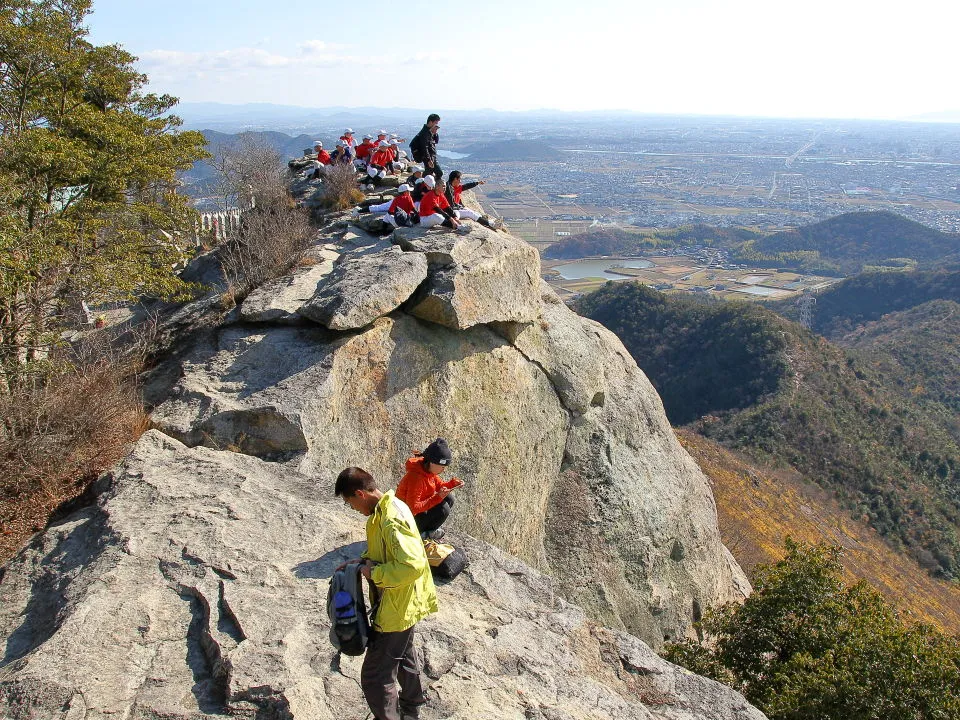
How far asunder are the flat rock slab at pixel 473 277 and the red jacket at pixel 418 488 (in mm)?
5139

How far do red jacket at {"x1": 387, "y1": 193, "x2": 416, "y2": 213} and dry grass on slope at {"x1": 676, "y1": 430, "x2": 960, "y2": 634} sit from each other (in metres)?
19.4

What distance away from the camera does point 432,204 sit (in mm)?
13562

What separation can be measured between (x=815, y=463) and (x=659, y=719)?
37.9 metres

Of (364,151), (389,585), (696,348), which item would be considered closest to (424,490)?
(389,585)

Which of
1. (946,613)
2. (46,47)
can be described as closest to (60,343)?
(46,47)

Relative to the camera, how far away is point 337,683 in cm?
504

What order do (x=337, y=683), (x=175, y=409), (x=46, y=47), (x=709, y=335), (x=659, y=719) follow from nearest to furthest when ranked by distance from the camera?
(x=337, y=683) < (x=659, y=719) < (x=175, y=409) < (x=46, y=47) < (x=709, y=335)

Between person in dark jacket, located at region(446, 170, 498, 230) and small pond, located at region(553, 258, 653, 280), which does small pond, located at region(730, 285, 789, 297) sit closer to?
small pond, located at region(553, 258, 653, 280)

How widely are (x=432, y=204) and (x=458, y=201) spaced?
1.68 metres

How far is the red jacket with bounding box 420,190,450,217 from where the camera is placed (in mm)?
13570

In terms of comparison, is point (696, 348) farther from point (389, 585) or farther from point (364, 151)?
point (389, 585)

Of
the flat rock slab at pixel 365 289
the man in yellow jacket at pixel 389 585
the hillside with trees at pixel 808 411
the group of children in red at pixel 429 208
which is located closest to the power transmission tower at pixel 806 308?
the hillside with trees at pixel 808 411

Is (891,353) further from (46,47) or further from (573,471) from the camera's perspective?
(46,47)

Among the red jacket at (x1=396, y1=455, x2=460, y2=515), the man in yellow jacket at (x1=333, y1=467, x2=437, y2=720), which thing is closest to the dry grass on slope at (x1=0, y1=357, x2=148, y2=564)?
the red jacket at (x1=396, y1=455, x2=460, y2=515)
